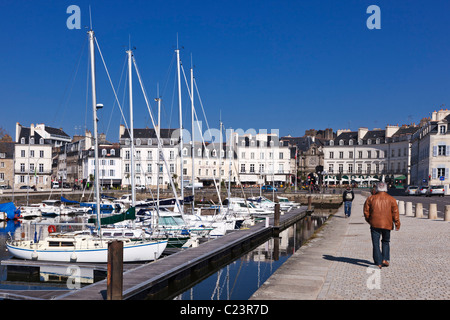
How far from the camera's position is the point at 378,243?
35.3 feet

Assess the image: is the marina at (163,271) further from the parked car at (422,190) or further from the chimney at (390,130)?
the chimney at (390,130)

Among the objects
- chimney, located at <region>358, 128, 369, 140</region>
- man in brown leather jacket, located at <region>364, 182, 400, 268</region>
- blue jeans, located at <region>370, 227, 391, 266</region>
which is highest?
chimney, located at <region>358, 128, 369, 140</region>

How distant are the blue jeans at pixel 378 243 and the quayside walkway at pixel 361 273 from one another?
0.29 meters

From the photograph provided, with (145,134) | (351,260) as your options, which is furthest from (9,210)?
(145,134)

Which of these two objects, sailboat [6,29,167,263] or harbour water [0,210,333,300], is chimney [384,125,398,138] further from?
sailboat [6,29,167,263]

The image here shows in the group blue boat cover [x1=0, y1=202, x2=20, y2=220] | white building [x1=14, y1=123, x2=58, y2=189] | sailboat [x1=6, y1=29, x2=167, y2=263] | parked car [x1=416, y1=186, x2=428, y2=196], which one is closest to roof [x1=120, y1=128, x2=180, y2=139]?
white building [x1=14, y1=123, x2=58, y2=189]

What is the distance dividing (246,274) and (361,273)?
7586 millimetres

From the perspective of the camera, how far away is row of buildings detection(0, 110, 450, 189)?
7046 cm

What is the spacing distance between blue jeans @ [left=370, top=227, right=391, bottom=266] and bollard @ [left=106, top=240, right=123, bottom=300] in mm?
6107

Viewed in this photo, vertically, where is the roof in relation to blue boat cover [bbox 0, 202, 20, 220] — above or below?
above

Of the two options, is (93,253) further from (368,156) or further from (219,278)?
(368,156)

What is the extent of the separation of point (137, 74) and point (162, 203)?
8.67 m

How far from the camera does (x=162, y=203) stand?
28.9 metres
